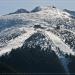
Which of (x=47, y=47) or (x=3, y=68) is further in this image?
(x=47, y=47)

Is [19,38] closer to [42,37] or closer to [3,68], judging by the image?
[42,37]

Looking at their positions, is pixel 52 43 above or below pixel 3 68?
below

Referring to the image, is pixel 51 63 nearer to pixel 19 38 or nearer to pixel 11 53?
pixel 11 53

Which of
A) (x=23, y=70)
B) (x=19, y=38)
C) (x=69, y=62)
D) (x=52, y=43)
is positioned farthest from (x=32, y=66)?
(x=19, y=38)

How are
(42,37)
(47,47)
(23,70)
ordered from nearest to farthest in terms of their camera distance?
(23,70) < (47,47) < (42,37)

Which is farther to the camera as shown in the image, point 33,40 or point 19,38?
point 19,38

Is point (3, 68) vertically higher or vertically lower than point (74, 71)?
higher

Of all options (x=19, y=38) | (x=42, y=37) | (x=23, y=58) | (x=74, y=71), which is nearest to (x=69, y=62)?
(x=74, y=71)

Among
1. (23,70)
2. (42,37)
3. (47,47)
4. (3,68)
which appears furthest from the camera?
(42,37)
